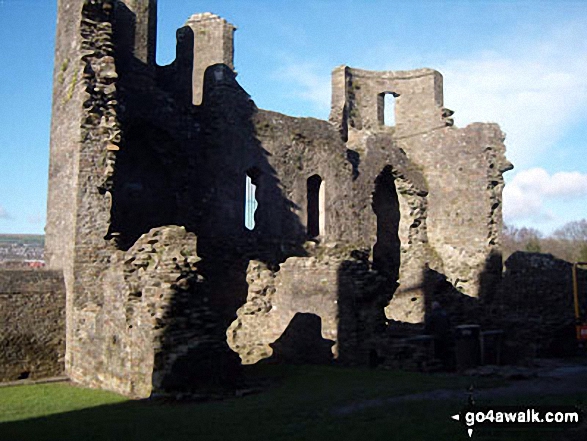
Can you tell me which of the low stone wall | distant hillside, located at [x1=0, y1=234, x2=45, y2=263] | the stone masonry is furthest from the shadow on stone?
distant hillside, located at [x1=0, y1=234, x2=45, y2=263]

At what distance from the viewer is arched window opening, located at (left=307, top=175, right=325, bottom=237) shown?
62.0 ft

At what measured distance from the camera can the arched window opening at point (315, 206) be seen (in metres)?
18.9

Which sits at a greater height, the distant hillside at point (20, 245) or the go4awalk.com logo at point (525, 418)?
the distant hillside at point (20, 245)

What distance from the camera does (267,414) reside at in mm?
7617

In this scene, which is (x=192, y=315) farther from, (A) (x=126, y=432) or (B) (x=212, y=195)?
(B) (x=212, y=195)

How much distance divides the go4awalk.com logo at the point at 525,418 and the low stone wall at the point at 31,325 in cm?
906

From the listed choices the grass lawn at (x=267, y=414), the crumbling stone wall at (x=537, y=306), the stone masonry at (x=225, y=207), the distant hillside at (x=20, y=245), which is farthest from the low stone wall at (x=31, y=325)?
the distant hillside at (x=20, y=245)

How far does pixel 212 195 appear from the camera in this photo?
16.5m

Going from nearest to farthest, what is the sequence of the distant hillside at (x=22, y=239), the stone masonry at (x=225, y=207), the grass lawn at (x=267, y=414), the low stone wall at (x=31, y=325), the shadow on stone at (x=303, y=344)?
the grass lawn at (x=267, y=414) → the stone masonry at (x=225, y=207) → the low stone wall at (x=31, y=325) → the shadow on stone at (x=303, y=344) → the distant hillside at (x=22, y=239)

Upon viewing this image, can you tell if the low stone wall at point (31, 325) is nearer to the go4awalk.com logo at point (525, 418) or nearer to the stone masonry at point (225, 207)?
the stone masonry at point (225, 207)

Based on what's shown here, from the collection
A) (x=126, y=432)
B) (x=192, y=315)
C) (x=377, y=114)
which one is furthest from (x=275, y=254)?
(x=126, y=432)

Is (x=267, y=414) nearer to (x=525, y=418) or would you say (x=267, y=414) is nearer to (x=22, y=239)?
(x=525, y=418)

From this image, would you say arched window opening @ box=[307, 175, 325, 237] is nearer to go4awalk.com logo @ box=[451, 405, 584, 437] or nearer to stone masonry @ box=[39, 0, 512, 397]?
stone masonry @ box=[39, 0, 512, 397]

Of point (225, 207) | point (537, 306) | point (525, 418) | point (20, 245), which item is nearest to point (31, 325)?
point (225, 207)
